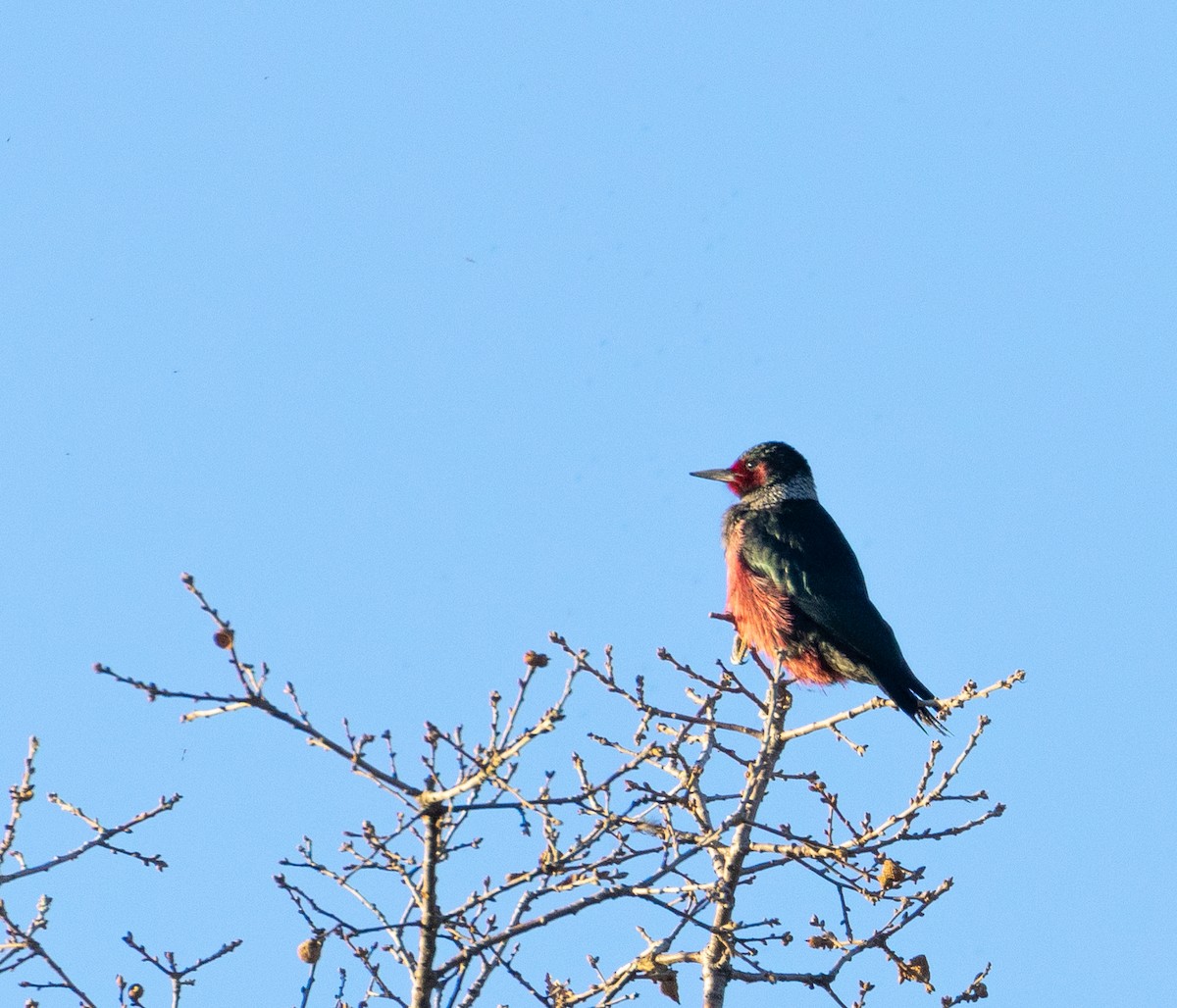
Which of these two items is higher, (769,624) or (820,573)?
(820,573)

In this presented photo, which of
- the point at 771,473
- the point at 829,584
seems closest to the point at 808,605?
the point at 829,584

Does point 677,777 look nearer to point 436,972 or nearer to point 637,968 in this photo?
point 637,968

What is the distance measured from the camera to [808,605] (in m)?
6.77

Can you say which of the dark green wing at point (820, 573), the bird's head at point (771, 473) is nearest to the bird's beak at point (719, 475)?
the bird's head at point (771, 473)

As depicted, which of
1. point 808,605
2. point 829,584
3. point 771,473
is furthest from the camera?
point 771,473

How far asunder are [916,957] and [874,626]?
2329 millimetres

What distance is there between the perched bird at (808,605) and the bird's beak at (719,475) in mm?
557

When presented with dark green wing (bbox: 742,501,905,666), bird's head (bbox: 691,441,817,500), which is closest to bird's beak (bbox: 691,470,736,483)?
bird's head (bbox: 691,441,817,500)

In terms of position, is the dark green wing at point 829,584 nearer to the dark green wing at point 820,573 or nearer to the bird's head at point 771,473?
the dark green wing at point 820,573

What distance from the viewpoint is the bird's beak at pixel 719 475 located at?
8.22m

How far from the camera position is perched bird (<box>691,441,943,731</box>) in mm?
6488

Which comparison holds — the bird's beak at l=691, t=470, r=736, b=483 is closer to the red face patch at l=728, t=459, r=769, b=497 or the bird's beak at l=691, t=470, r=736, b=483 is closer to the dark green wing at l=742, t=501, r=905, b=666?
the red face patch at l=728, t=459, r=769, b=497

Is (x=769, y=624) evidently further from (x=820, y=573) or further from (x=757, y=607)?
(x=820, y=573)

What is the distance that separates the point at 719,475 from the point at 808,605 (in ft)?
5.38
